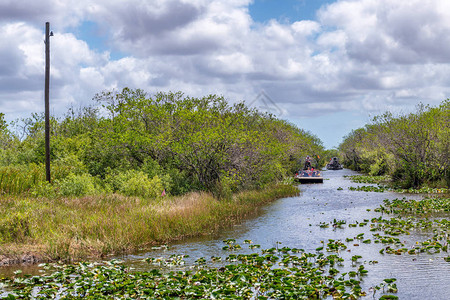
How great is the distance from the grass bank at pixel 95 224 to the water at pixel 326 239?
90 cm

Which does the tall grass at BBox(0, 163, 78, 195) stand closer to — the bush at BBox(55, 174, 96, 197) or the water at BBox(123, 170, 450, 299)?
the bush at BBox(55, 174, 96, 197)

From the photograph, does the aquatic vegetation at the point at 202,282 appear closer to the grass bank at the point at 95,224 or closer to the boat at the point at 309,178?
the grass bank at the point at 95,224

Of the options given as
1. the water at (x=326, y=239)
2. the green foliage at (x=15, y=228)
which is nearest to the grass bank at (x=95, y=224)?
the green foliage at (x=15, y=228)

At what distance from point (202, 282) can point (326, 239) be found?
8448 millimetres

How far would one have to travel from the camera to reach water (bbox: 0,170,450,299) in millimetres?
11789

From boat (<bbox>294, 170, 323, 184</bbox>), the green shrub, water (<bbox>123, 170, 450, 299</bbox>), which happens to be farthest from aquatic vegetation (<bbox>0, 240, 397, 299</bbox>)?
boat (<bbox>294, 170, 323, 184</bbox>)

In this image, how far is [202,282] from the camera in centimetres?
1123

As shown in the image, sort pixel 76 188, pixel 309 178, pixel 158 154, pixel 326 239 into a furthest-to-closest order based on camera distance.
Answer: pixel 309 178 < pixel 158 154 < pixel 76 188 < pixel 326 239

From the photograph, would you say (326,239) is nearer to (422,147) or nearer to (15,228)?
(15,228)

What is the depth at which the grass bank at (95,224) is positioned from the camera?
1461 cm

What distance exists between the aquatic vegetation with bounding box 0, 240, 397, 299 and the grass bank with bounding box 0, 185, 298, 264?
152 cm

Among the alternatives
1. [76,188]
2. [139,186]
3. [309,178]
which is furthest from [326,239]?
[309,178]

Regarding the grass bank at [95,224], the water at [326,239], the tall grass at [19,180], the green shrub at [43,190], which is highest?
the tall grass at [19,180]

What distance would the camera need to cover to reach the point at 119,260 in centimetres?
1393
